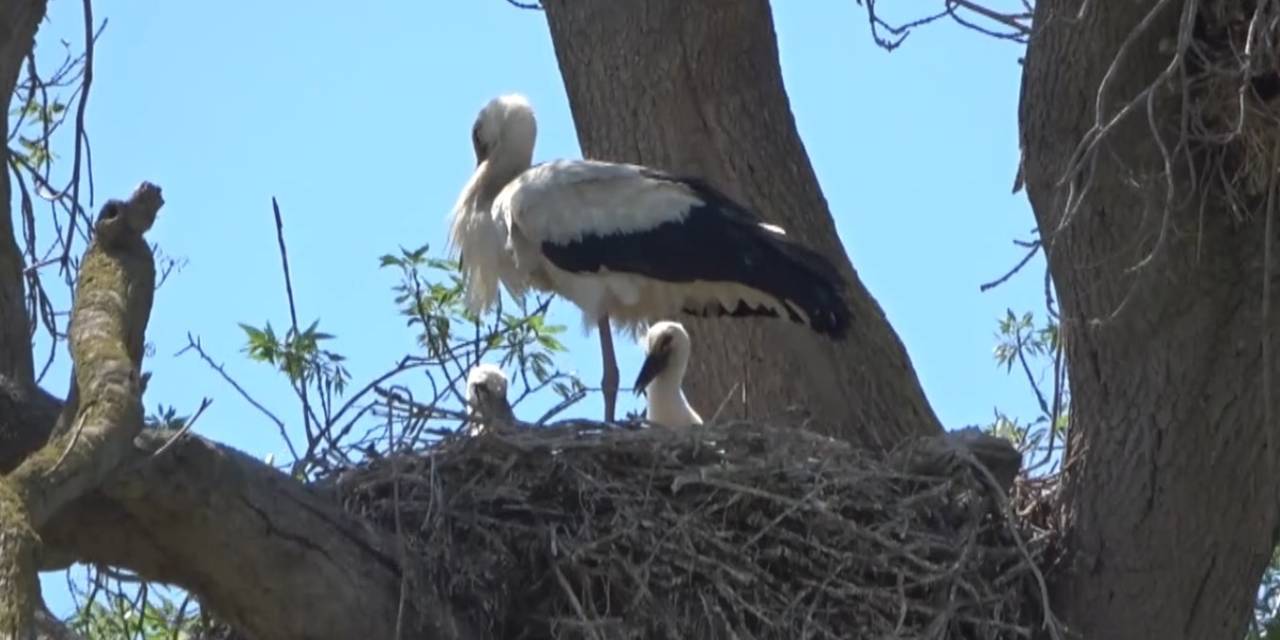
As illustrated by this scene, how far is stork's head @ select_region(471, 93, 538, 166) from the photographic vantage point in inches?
382

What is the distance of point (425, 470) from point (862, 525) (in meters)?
1.02

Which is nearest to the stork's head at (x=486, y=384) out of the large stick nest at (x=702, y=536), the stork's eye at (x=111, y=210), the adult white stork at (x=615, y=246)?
the adult white stork at (x=615, y=246)

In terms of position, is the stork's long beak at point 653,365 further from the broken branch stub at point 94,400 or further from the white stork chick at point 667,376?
the broken branch stub at point 94,400

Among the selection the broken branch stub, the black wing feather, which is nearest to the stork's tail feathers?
the black wing feather

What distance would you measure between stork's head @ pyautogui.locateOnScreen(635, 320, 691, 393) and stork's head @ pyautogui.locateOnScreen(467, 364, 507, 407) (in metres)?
0.43

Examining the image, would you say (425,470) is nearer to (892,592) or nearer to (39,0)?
(892,592)

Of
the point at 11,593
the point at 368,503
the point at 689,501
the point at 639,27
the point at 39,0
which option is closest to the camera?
the point at 11,593

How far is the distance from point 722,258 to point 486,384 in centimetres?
98

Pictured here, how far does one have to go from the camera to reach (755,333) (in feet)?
26.8

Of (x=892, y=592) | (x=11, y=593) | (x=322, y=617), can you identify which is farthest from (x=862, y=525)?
(x=11, y=593)

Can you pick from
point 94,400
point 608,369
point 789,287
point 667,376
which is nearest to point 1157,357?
point 789,287

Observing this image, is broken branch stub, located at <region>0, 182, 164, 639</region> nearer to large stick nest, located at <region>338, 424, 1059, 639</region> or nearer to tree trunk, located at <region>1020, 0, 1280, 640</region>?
large stick nest, located at <region>338, 424, 1059, 639</region>

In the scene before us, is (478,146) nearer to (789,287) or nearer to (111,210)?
(789,287)

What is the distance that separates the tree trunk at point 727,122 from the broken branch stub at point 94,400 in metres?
3.71
